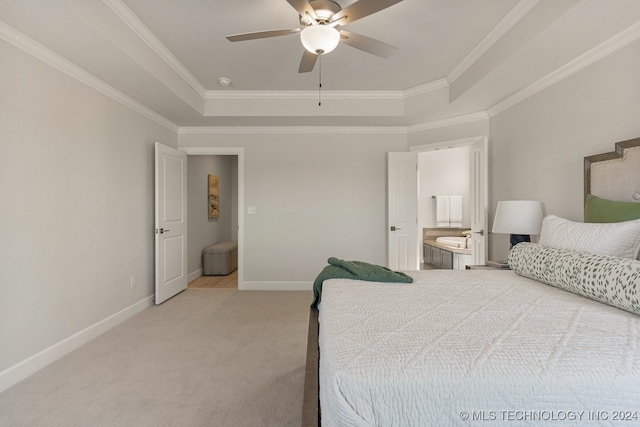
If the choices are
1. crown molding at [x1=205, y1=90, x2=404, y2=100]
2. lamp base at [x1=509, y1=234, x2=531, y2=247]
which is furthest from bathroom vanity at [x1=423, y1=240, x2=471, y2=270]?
crown molding at [x1=205, y1=90, x2=404, y2=100]

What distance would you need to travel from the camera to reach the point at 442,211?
6.60 m

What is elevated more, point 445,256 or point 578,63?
point 578,63

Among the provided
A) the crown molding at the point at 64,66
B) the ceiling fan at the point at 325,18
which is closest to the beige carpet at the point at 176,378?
the ceiling fan at the point at 325,18

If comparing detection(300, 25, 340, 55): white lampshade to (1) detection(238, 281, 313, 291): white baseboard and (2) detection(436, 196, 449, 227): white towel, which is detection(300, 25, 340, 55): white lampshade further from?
(2) detection(436, 196, 449, 227): white towel

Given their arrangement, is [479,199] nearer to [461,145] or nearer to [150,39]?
[461,145]

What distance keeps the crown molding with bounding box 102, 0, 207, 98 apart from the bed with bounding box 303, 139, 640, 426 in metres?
2.45

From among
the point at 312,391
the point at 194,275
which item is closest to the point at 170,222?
the point at 194,275

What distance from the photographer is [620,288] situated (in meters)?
1.32

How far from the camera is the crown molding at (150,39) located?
7.36 feet

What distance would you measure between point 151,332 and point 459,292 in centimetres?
277

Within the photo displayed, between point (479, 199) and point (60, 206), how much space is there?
163 inches

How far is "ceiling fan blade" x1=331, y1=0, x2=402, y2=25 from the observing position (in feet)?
5.62

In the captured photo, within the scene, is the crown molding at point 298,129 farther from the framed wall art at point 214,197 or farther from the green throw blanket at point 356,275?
the green throw blanket at point 356,275

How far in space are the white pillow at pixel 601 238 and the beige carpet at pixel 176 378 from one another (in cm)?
186
